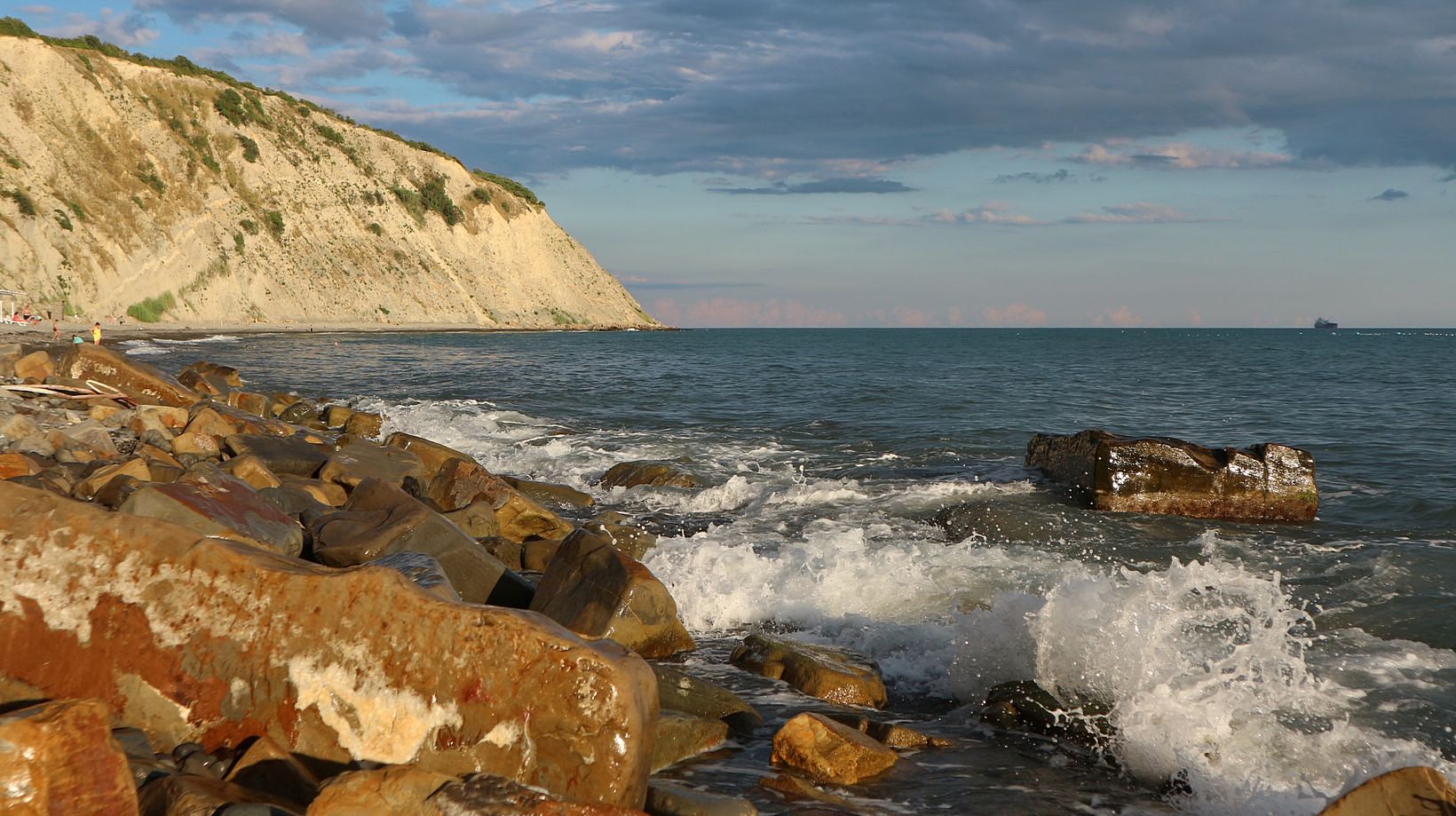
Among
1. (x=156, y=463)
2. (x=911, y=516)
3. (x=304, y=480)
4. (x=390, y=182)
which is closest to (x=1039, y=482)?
(x=911, y=516)

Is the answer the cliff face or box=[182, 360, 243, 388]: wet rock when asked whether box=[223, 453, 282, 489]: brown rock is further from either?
the cliff face

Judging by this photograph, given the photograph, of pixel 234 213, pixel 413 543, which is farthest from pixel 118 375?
pixel 234 213

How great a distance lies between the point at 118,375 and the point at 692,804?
48.7ft

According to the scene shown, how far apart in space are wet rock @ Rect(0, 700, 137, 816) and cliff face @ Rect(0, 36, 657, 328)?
58.1 metres

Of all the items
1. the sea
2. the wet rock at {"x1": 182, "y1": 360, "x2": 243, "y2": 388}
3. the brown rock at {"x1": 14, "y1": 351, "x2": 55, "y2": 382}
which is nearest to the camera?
the sea

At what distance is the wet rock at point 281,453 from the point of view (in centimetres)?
1182

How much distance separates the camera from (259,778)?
4043 millimetres

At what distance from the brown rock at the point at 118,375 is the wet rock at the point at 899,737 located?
13359 mm

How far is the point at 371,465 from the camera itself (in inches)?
488

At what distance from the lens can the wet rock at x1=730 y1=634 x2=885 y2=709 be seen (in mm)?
6688

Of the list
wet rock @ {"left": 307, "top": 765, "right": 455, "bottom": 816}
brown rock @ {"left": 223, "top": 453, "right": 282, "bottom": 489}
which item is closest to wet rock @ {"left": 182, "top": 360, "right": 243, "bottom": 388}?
brown rock @ {"left": 223, "top": 453, "right": 282, "bottom": 489}

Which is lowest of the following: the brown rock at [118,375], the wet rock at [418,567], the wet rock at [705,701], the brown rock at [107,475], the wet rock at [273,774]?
the wet rock at [705,701]

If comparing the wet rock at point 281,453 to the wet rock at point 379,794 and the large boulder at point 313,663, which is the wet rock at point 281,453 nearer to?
the large boulder at point 313,663

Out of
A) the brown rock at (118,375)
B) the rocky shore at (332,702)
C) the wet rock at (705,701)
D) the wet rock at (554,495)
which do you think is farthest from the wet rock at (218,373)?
the wet rock at (705,701)
